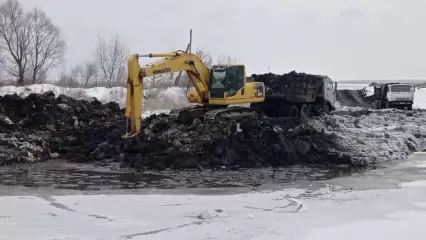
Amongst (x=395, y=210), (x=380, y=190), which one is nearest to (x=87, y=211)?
(x=395, y=210)

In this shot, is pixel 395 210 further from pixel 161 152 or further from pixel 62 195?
pixel 161 152

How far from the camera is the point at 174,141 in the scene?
15484mm

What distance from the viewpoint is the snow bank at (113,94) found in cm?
4006

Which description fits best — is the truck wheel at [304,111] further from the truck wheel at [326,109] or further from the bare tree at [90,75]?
the bare tree at [90,75]

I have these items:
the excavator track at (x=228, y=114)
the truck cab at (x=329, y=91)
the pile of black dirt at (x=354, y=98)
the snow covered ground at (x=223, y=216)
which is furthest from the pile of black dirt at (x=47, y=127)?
the pile of black dirt at (x=354, y=98)

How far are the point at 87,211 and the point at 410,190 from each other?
6.98 meters

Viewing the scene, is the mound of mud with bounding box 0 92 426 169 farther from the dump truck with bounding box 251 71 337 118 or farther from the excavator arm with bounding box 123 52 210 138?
the dump truck with bounding box 251 71 337 118

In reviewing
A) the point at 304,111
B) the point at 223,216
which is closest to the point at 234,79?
the point at 304,111

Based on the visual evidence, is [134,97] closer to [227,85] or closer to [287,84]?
[227,85]

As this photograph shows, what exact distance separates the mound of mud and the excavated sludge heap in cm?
3

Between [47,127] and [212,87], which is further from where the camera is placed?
[212,87]

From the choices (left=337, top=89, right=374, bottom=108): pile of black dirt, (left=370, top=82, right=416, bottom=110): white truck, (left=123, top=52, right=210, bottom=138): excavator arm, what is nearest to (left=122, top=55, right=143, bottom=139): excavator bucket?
(left=123, top=52, right=210, bottom=138): excavator arm

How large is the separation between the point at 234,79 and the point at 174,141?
500 cm

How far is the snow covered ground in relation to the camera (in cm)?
742
